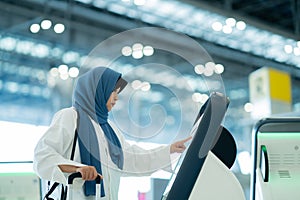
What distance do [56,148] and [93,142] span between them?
0.15 m

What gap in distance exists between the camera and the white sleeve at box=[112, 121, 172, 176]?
1.87m

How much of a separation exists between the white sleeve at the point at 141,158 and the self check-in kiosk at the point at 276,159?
20.8 inches

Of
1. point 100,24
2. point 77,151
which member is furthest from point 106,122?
point 100,24

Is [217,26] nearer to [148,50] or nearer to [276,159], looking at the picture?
[276,159]

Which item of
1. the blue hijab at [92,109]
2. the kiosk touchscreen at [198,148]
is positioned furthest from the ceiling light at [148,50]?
the kiosk touchscreen at [198,148]

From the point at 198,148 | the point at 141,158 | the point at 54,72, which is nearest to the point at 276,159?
the point at 141,158

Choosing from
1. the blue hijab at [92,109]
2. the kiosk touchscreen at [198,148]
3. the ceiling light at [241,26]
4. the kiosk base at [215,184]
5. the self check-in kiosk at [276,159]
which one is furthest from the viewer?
the ceiling light at [241,26]

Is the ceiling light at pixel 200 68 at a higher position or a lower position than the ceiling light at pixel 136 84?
lower

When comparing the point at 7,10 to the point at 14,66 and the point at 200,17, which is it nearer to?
the point at 14,66

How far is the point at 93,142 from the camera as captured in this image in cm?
184

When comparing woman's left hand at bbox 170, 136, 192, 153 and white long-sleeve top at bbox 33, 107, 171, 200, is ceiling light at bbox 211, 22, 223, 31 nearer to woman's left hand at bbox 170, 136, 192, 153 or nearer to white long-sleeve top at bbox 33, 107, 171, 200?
white long-sleeve top at bbox 33, 107, 171, 200

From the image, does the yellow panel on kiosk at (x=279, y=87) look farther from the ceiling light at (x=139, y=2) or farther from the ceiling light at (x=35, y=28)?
the ceiling light at (x=35, y=28)

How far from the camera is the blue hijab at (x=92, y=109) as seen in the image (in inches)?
71.5

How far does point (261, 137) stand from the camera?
2289 mm
